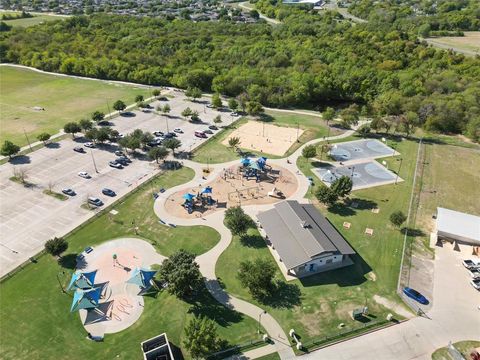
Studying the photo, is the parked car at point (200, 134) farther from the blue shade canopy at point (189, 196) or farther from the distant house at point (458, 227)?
the distant house at point (458, 227)

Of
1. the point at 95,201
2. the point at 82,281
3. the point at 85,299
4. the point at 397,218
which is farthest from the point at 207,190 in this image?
the point at 397,218

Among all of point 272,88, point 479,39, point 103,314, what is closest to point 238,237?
point 103,314

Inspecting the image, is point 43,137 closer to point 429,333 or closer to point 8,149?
point 8,149

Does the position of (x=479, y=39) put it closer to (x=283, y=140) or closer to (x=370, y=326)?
(x=283, y=140)

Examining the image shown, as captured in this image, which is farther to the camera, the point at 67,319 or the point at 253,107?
the point at 253,107

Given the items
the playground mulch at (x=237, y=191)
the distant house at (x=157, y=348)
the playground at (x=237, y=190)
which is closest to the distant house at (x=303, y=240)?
the playground mulch at (x=237, y=191)
